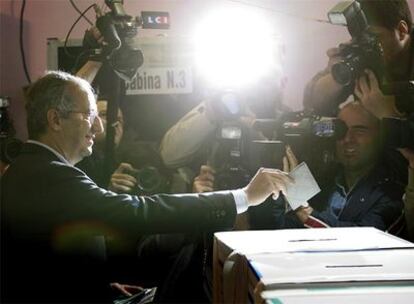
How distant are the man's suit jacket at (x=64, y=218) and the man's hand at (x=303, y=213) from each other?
1.96 ft

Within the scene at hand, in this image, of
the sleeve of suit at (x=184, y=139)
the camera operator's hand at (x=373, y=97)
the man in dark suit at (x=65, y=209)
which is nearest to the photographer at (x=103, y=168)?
the sleeve of suit at (x=184, y=139)

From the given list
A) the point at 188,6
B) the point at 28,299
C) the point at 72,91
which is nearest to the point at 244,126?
the point at 188,6

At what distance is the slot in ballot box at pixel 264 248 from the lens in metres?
0.98

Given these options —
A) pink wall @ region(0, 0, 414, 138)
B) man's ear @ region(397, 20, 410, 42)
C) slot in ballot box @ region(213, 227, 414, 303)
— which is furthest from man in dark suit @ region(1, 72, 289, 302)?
man's ear @ region(397, 20, 410, 42)

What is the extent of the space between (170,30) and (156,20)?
0.07 m

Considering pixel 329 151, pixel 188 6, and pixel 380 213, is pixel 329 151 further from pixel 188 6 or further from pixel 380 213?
pixel 188 6

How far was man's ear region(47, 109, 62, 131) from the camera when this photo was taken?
1617mm

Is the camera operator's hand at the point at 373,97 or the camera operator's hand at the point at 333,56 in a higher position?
the camera operator's hand at the point at 333,56

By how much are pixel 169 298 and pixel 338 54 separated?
119 centimetres

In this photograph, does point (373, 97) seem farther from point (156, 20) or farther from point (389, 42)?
point (156, 20)

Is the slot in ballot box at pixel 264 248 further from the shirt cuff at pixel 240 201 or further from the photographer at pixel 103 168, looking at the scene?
the photographer at pixel 103 168

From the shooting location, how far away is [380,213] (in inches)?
74.1

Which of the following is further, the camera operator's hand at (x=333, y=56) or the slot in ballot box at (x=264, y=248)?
the camera operator's hand at (x=333, y=56)

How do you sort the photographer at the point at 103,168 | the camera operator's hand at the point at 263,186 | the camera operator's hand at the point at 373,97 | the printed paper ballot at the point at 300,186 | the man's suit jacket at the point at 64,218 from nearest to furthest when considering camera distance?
the man's suit jacket at the point at 64,218, the camera operator's hand at the point at 263,186, the printed paper ballot at the point at 300,186, the camera operator's hand at the point at 373,97, the photographer at the point at 103,168
